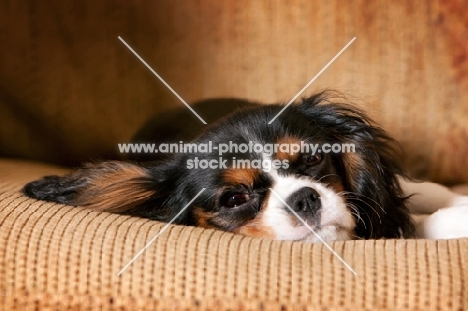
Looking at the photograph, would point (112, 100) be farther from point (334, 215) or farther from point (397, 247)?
point (397, 247)

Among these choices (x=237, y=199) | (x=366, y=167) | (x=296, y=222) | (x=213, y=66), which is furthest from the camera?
(x=213, y=66)

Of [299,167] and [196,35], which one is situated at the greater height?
[196,35]

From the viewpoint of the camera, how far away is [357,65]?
6.06ft

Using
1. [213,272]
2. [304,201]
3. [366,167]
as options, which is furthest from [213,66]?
[213,272]

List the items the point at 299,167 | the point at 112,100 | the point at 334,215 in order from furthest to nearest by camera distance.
Answer: the point at 112,100
the point at 299,167
the point at 334,215

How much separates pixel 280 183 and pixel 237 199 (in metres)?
0.09

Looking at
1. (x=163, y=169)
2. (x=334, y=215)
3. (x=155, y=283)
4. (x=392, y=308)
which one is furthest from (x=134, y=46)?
(x=392, y=308)

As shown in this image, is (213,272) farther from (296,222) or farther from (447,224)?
(447,224)

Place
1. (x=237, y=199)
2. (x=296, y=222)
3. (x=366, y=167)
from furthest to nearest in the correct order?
(x=366, y=167), (x=237, y=199), (x=296, y=222)

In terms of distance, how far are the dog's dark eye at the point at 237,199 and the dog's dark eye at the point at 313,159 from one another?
0.16 m

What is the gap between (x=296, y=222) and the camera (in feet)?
3.88

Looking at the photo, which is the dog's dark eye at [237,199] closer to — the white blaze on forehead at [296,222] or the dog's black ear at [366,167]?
the white blaze on forehead at [296,222]

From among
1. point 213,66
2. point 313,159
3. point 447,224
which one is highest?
point 213,66

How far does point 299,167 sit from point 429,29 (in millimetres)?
732
